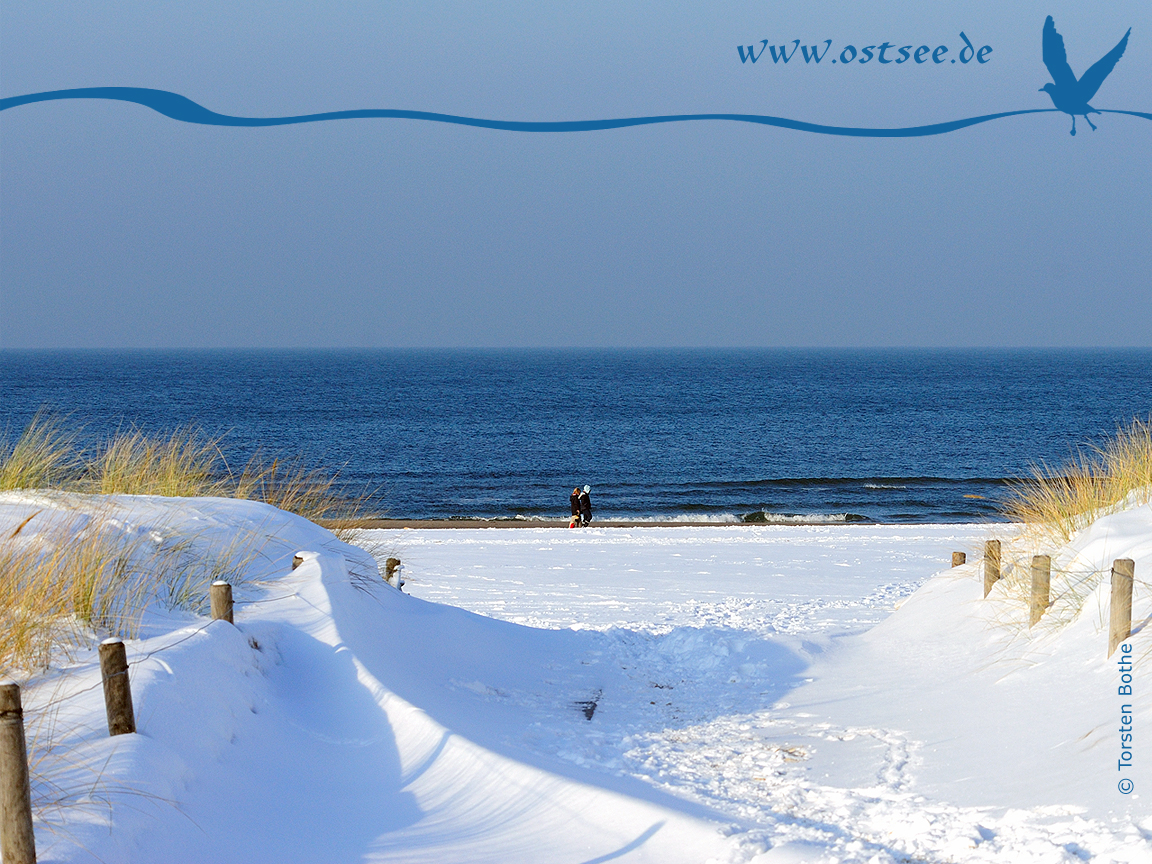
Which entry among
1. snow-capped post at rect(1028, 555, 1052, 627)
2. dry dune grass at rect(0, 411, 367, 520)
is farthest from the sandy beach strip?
snow-capped post at rect(1028, 555, 1052, 627)

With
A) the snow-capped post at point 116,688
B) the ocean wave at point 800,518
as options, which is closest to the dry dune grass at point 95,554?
the snow-capped post at point 116,688

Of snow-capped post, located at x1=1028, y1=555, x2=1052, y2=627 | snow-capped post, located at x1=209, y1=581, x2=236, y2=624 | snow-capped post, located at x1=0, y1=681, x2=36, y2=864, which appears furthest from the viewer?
snow-capped post, located at x1=1028, y1=555, x2=1052, y2=627

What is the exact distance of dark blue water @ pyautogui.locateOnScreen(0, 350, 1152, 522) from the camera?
3362 cm

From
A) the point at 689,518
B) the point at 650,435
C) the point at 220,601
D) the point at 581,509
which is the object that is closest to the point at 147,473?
the point at 220,601

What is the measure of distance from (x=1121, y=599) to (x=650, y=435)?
165ft

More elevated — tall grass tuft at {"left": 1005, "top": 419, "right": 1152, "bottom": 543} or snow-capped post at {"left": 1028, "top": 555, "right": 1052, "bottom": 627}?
tall grass tuft at {"left": 1005, "top": 419, "right": 1152, "bottom": 543}

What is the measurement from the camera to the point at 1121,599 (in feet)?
18.9

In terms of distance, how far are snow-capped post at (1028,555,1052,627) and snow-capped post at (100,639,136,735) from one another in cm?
644

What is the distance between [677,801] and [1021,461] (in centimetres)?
4337

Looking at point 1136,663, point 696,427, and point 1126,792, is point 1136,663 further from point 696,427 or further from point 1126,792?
point 696,427

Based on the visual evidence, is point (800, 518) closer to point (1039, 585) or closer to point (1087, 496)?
point (1087, 496)

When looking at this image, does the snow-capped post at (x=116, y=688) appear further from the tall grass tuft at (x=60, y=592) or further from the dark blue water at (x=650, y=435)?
the dark blue water at (x=650, y=435)

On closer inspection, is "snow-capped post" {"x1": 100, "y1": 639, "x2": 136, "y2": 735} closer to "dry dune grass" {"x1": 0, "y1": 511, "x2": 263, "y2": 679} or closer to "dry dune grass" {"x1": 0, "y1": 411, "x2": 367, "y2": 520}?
"dry dune grass" {"x1": 0, "y1": 511, "x2": 263, "y2": 679}

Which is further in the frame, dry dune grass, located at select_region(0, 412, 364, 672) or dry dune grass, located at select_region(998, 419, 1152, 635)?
dry dune grass, located at select_region(998, 419, 1152, 635)
